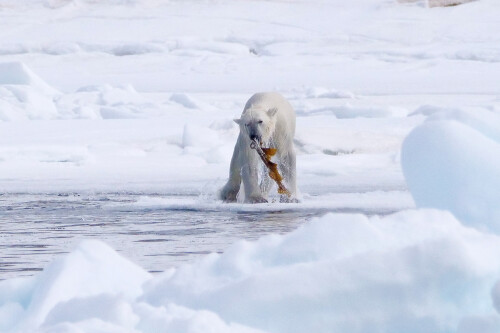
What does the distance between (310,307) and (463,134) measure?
1.65m

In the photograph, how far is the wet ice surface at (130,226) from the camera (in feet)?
17.9

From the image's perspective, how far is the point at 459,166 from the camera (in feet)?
13.0

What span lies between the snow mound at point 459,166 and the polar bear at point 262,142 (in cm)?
369

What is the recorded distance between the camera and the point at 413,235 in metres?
3.04

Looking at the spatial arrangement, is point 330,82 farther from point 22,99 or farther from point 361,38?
point 22,99

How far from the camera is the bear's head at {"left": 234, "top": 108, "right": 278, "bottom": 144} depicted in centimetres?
796

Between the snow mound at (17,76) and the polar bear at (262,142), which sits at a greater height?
the polar bear at (262,142)

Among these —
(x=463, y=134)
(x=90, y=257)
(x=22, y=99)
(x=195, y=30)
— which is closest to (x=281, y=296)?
(x=90, y=257)

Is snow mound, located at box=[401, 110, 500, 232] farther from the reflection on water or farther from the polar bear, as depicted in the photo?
the polar bear

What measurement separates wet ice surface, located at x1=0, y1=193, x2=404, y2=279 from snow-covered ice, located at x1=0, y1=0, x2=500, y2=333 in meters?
0.14

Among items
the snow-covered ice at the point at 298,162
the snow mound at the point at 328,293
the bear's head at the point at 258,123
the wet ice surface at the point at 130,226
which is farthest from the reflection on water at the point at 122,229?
the snow mound at the point at 328,293

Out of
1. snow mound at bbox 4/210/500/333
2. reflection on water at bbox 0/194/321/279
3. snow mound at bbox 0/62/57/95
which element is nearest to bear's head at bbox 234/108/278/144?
reflection on water at bbox 0/194/321/279

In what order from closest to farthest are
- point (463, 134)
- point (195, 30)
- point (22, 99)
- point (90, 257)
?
point (90, 257)
point (463, 134)
point (22, 99)
point (195, 30)

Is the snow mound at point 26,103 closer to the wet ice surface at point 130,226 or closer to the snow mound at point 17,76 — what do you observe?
the snow mound at point 17,76
